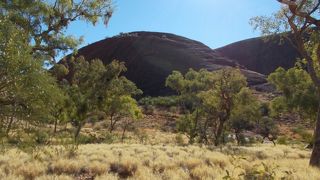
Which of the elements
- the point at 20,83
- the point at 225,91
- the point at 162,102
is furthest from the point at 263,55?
the point at 20,83

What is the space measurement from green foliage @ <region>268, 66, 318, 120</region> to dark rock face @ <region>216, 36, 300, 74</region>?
401 ft

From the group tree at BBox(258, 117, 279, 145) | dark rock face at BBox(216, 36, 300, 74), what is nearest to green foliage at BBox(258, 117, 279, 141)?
tree at BBox(258, 117, 279, 145)

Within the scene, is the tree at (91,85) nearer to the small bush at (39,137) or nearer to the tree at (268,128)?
the small bush at (39,137)

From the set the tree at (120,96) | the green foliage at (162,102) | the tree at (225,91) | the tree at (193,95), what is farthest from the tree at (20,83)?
the green foliage at (162,102)

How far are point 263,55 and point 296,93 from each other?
141 meters

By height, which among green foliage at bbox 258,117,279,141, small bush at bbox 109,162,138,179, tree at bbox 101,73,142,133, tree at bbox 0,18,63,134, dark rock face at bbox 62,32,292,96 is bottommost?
small bush at bbox 109,162,138,179

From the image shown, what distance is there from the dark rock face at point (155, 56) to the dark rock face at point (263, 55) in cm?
2121

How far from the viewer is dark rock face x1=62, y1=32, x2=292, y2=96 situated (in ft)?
423

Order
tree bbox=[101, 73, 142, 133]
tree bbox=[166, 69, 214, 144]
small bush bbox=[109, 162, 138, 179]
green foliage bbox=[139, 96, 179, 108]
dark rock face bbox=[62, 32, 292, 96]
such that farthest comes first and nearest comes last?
dark rock face bbox=[62, 32, 292, 96] < green foliage bbox=[139, 96, 179, 108] < tree bbox=[166, 69, 214, 144] < tree bbox=[101, 73, 142, 133] < small bush bbox=[109, 162, 138, 179]

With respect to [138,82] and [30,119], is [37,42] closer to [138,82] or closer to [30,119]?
[30,119]

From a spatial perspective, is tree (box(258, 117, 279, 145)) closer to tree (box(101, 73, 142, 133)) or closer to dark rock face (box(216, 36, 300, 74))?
tree (box(101, 73, 142, 133))

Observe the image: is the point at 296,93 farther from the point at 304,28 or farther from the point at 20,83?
the point at 20,83

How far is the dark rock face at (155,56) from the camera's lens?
5074 inches

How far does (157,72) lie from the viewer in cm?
13212
